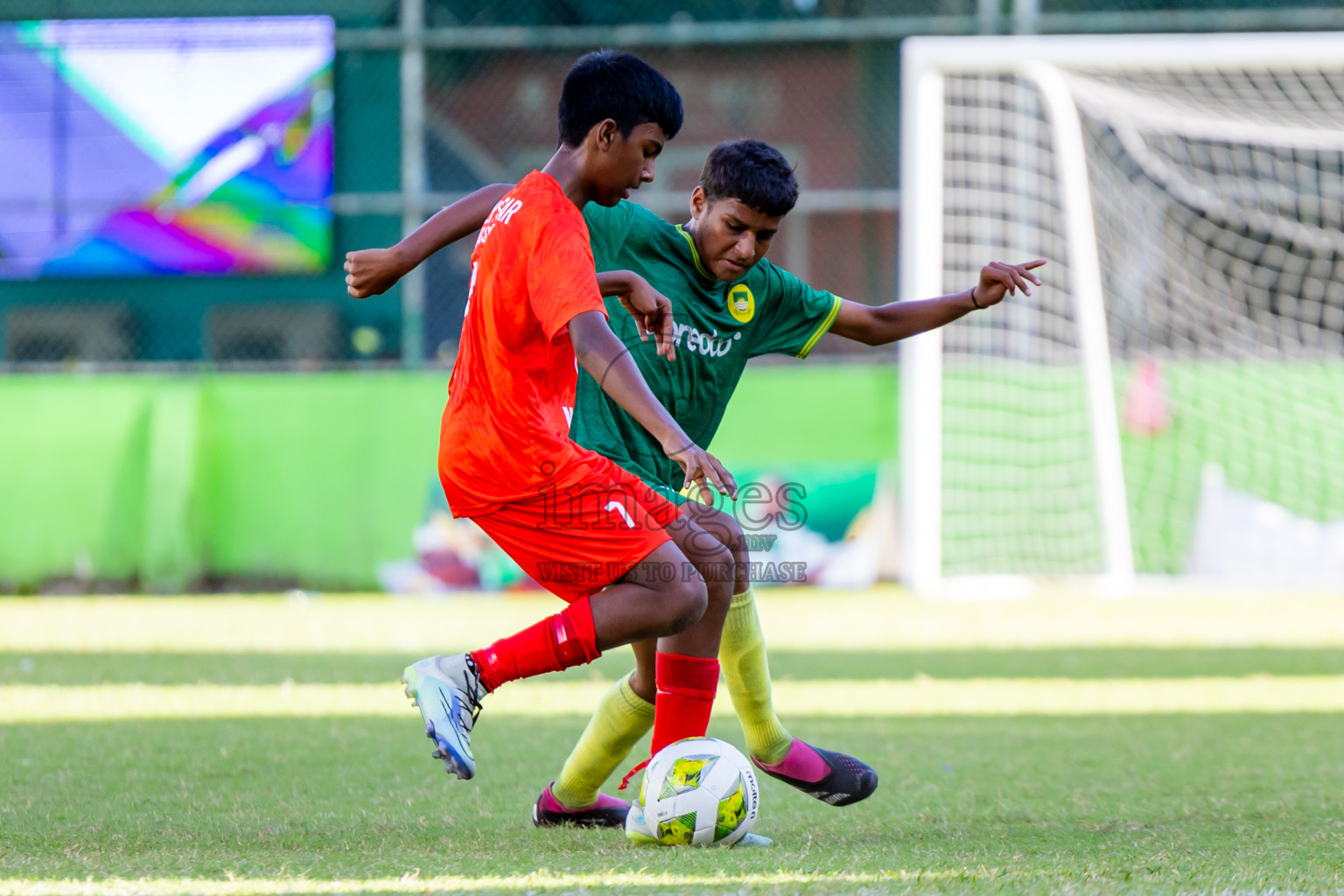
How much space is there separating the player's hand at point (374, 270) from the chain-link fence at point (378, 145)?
6.73 m

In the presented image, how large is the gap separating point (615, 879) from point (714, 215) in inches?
60.5

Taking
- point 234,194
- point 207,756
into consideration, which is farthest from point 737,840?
point 234,194

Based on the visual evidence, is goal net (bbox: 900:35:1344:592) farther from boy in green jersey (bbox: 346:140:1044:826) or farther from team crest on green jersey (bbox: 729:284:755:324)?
team crest on green jersey (bbox: 729:284:755:324)

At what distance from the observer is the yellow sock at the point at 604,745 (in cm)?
322

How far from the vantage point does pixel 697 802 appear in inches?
116

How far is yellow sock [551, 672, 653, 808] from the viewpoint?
3.22 m

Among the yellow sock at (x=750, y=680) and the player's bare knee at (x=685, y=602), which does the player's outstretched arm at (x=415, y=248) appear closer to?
the player's bare knee at (x=685, y=602)

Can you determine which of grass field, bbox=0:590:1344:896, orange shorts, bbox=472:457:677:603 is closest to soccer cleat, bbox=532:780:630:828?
grass field, bbox=0:590:1344:896

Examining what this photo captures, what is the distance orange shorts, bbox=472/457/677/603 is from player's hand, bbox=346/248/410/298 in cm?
62

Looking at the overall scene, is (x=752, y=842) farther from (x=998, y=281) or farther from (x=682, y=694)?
(x=998, y=281)

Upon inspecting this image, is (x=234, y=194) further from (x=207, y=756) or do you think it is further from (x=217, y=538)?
(x=207, y=756)

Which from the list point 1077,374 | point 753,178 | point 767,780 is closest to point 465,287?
point 1077,374

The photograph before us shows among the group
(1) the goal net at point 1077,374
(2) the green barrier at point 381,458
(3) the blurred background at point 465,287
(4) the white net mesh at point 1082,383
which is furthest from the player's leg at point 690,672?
(4) the white net mesh at point 1082,383

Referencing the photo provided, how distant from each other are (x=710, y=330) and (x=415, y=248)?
0.73 m
